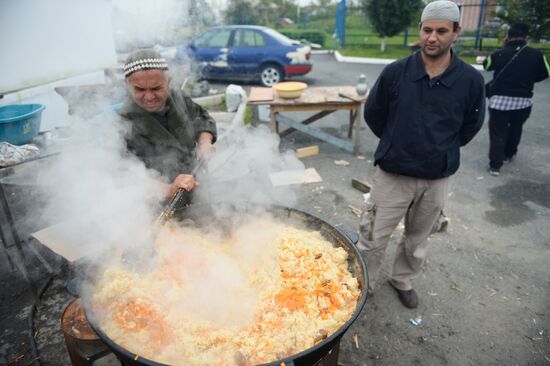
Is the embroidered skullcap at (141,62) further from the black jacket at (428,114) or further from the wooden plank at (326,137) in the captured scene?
the wooden plank at (326,137)

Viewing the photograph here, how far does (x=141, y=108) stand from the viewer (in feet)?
8.50

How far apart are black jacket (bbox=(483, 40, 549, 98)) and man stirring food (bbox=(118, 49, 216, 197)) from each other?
4.75 metres

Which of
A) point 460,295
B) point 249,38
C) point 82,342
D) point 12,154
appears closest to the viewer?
point 82,342

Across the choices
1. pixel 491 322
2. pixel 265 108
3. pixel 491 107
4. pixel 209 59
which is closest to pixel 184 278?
pixel 491 322

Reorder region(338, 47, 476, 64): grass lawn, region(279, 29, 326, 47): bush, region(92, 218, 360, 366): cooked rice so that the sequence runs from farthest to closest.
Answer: region(279, 29, 326, 47): bush < region(338, 47, 476, 64): grass lawn < region(92, 218, 360, 366): cooked rice

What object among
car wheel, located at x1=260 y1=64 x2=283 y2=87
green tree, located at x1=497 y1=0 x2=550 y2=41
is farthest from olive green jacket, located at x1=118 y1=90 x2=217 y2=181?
green tree, located at x1=497 y1=0 x2=550 y2=41

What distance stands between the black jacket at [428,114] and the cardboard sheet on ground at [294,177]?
2847mm

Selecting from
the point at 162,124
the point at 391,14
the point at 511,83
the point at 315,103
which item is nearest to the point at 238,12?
the point at 391,14

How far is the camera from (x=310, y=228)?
2488 mm

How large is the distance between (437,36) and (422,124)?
615 mm

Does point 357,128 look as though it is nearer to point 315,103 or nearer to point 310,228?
point 315,103

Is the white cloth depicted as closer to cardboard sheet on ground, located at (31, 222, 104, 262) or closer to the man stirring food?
cardboard sheet on ground, located at (31, 222, 104, 262)

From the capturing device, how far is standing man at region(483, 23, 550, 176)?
5.12 metres

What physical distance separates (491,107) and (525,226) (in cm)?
209
